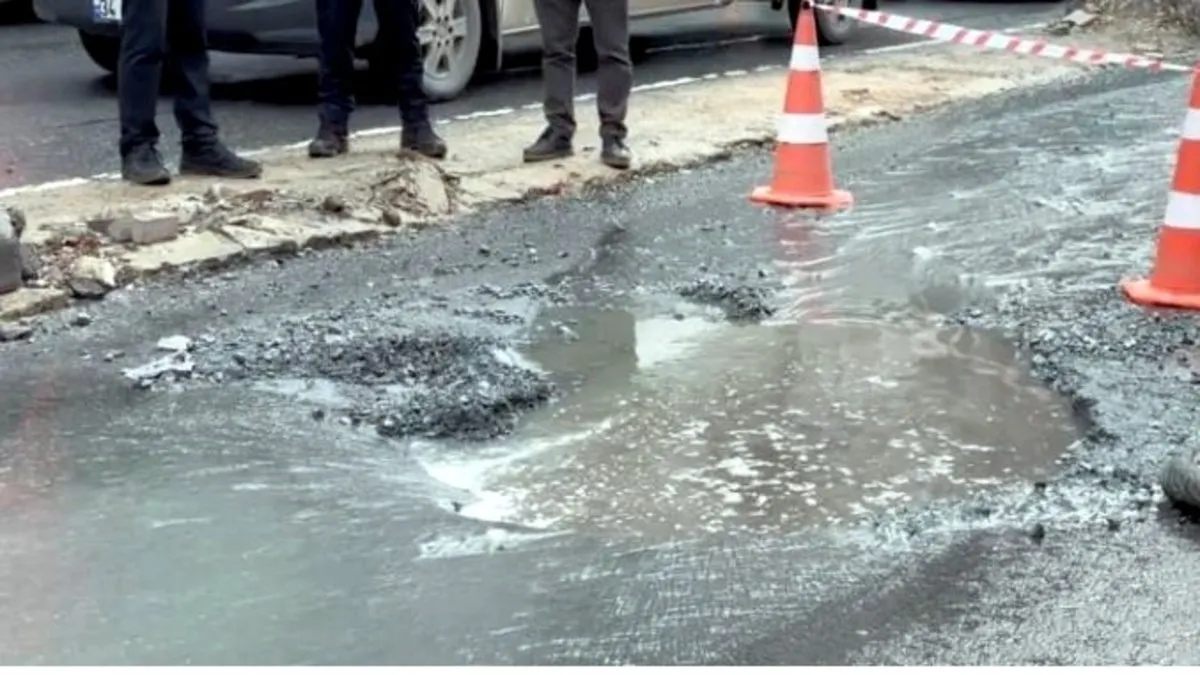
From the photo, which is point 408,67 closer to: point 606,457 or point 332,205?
point 332,205

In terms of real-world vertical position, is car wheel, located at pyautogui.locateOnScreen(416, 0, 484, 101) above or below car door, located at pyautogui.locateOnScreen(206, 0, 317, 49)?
below

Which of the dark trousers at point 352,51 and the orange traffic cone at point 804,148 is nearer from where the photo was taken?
the orange traffic cone at point 804,148

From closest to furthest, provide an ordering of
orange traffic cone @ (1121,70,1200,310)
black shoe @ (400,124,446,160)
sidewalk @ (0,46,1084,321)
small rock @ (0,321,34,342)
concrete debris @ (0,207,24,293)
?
small rock @ (0,321,34,342), concrete debris @ (0,207,24,293), orange traffic cone @ (1121,70,1200,310), sidewalk @ (0,46,1084,321), black shoe @ (400,124,446,160)

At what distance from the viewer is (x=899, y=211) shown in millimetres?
7477

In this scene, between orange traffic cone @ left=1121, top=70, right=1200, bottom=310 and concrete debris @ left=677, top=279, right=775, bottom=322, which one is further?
orange traffic cone @ left=1121, top=70, right=1200, bottom=310

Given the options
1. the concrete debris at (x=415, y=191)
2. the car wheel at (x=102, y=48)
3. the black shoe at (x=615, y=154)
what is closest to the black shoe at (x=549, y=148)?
the black shoe at (x=615, y=154)

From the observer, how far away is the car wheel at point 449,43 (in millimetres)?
9719

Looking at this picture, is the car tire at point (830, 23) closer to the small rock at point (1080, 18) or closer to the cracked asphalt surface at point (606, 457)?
the small rock at point (1080, 18)

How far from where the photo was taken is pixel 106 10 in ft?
29.1

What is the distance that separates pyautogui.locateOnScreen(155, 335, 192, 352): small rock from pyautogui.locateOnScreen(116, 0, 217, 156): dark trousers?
6.18 feet

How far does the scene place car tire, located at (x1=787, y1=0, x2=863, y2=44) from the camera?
12961 mm

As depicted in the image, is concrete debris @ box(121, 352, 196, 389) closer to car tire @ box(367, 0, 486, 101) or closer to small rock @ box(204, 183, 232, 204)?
small rock @ box(204, 183, 232, 204)

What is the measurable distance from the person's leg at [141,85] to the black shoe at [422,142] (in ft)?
3.86

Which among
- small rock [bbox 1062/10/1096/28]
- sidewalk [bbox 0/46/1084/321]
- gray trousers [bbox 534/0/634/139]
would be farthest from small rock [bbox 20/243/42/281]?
small rock [bbox 1062/10/1096/28]
